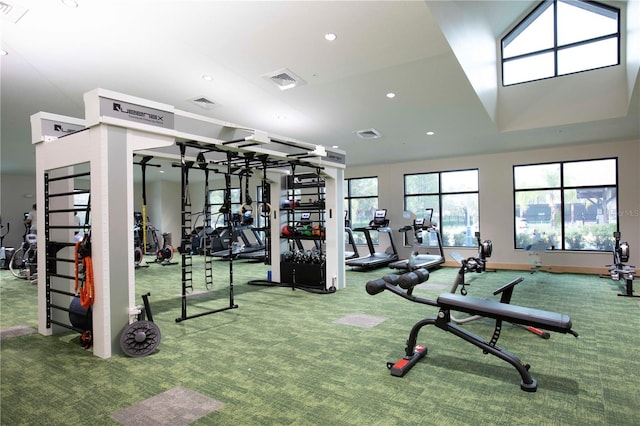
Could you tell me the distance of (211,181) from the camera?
49.5 feet

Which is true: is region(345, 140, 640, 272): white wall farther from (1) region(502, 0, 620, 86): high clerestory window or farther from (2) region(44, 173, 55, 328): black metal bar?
(2) region(44, 173, 55, 328): black metal bar

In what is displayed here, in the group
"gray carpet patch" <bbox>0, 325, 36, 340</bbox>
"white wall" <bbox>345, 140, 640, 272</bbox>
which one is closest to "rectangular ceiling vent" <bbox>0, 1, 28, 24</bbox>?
"gray carpet patch" <bbox>0, 325, 36, 340</bbox>

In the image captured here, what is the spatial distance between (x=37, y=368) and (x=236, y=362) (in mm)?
1780

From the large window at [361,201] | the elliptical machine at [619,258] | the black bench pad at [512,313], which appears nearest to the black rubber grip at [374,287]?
the black bench pad at [512,313]

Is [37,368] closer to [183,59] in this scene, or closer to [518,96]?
[183,59]

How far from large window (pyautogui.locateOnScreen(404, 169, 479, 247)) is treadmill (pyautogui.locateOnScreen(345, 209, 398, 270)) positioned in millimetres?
1352

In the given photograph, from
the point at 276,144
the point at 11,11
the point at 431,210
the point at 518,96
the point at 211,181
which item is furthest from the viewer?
the point at 211,181

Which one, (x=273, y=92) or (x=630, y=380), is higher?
(x=273, y=92)

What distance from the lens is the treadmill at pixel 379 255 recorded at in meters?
9.23

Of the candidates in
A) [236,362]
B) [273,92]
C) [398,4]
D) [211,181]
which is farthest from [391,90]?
[211,181]

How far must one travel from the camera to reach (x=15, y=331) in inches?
173

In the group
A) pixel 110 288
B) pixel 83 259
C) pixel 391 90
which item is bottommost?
pixel 110 288

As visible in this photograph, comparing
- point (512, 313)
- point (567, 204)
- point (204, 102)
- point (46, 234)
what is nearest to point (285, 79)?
point (204, 102)

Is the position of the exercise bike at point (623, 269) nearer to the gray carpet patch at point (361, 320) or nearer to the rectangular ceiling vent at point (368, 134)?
the gray carpet patch at point (361, 320)
